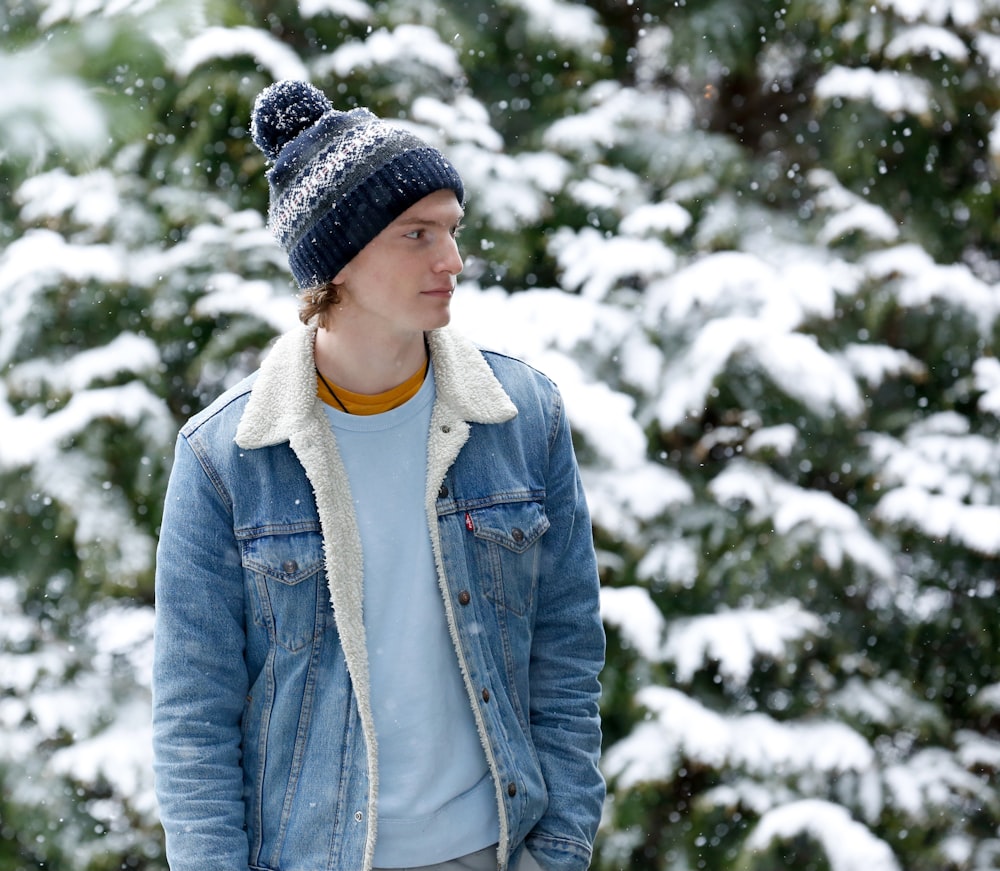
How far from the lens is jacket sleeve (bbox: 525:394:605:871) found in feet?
5.89

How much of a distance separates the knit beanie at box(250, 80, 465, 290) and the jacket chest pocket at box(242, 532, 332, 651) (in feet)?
1.36

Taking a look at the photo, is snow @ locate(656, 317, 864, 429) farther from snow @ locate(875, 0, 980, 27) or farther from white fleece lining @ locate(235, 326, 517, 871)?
white fleece lining @ locate(235, 326, 517, 871)

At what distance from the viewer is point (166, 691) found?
160 cm

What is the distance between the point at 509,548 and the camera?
68.4 inches

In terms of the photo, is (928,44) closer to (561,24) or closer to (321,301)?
(561,24)

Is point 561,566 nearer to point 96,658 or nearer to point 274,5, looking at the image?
point 96,658

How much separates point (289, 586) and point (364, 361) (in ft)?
1.17

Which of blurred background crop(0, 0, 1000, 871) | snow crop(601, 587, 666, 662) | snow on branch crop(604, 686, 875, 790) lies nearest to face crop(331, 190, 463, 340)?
blurred background crop(0, 0, 1000, 871)

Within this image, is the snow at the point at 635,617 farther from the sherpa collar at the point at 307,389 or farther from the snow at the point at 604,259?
the sherpa collar at the point at 307,389

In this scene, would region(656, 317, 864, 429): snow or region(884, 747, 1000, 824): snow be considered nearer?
region(656, 317, 864, 429): snow

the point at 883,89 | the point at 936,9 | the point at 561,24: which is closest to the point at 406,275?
the point at 561,24

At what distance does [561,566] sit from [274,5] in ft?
9.01

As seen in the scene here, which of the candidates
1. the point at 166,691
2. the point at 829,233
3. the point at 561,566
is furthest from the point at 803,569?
the point at 166,691

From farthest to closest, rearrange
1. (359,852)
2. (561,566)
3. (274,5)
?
(274,5) < (561,566) < (359,852)
